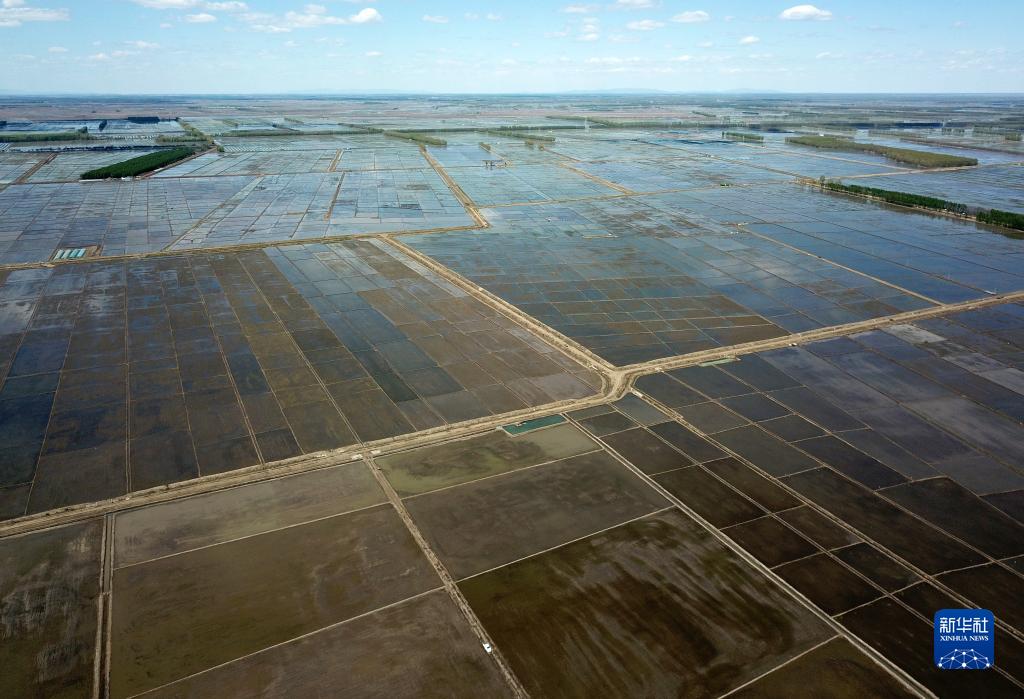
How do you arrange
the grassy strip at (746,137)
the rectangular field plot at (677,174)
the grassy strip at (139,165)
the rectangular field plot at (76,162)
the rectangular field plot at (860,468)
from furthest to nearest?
the grassy strip at (746,137)
the rectangular field plot at (76,162)
the grassy strip at (139,165)
the rectangular field plot at (677,174)
the rectangular field plot at (860,468)

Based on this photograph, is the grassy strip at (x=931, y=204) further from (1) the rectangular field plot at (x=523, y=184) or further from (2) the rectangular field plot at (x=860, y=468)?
(2) the rectangular field plot at (x=860, y=468)

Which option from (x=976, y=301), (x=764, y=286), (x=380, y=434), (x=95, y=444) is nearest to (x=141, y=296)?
(x=95, y=444)

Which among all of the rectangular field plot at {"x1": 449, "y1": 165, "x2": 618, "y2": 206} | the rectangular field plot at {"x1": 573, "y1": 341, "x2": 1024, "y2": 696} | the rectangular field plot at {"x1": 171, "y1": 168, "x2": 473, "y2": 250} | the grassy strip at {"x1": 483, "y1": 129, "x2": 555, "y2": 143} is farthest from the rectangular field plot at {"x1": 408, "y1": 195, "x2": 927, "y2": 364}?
the grassy strip at {"x1": 483, "y1": 129, "x2": 555, "y2": 143}

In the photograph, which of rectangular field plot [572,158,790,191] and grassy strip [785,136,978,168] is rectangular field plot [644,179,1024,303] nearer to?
rectangular field plot [572,158,790,191]

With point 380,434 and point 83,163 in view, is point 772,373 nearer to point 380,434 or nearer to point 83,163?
point 380,434

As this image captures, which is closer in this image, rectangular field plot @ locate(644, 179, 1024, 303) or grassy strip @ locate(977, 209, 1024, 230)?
rectangular field plot @ locate(644, 179, 1024, 303)

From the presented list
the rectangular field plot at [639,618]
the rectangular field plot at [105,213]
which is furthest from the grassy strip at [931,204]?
the rectangular field plot at [105,213]
